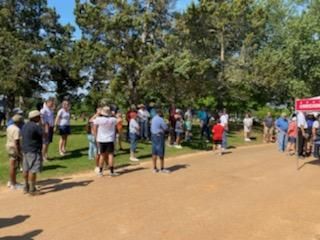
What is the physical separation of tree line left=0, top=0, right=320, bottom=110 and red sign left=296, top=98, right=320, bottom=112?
7705 millimetres

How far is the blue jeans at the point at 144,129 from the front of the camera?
20688mm

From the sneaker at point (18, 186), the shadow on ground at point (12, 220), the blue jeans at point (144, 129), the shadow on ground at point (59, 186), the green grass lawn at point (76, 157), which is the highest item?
the blue jeans at point (144, 129)

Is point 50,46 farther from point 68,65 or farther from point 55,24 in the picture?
point 68,65

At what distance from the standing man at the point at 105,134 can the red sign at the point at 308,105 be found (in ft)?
20.4

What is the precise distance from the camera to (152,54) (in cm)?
2348

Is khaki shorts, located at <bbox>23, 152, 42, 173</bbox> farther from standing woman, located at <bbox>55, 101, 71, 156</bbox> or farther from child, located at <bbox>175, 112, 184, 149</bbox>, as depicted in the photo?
child, located at <bbox>175, 112, 184, 149</bbox>

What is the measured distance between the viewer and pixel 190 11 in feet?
86.5

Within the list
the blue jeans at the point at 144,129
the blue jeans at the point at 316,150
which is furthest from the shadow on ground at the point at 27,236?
the blue jeans at the point at 316,150

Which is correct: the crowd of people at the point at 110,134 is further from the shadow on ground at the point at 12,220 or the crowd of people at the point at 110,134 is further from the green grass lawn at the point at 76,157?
the shadow on ground at the point at 12,220

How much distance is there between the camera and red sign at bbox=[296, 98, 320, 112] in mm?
15727

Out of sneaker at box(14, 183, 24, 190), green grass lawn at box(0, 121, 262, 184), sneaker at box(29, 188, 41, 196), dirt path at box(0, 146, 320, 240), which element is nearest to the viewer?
dirt path at box(0, 146, 320, 240)

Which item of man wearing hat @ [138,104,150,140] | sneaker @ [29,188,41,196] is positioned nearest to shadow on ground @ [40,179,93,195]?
sneaker @ [29,188,41,196]

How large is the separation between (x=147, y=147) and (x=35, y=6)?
664 inches

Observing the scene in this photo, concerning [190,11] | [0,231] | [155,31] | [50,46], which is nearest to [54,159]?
[0,231]
